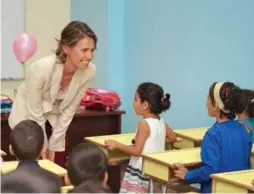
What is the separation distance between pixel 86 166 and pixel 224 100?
132 cm

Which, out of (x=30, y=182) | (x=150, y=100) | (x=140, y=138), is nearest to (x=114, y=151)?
(x=140, y=138)

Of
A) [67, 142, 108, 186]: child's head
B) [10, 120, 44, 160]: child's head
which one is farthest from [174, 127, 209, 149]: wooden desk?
[67, 142, 108, 186]: child's head

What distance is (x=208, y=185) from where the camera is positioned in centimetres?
330

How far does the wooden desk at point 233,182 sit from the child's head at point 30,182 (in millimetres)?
1149

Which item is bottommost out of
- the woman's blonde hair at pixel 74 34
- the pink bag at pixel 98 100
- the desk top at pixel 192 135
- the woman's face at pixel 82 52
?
the desk top at pixel 192 135

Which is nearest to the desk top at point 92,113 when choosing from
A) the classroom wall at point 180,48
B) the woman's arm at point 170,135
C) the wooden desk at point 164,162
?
the woman's arm at point 170,135

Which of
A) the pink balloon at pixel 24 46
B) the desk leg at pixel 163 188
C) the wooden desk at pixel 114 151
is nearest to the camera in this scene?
the desk leg at pixel 163 188

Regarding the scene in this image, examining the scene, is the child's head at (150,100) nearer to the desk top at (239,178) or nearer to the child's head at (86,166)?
the desk top at (239,178)

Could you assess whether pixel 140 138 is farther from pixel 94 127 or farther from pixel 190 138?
pixel 94 127

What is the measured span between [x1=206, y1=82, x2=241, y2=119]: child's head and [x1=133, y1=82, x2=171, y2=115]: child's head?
0.50 metres

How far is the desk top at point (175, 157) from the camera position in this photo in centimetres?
330

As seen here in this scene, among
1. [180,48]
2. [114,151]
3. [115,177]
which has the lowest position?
[115,177]

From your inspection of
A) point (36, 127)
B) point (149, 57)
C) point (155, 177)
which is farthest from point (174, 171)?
point (149, 57)

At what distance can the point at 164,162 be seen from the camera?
3277 millimetres
